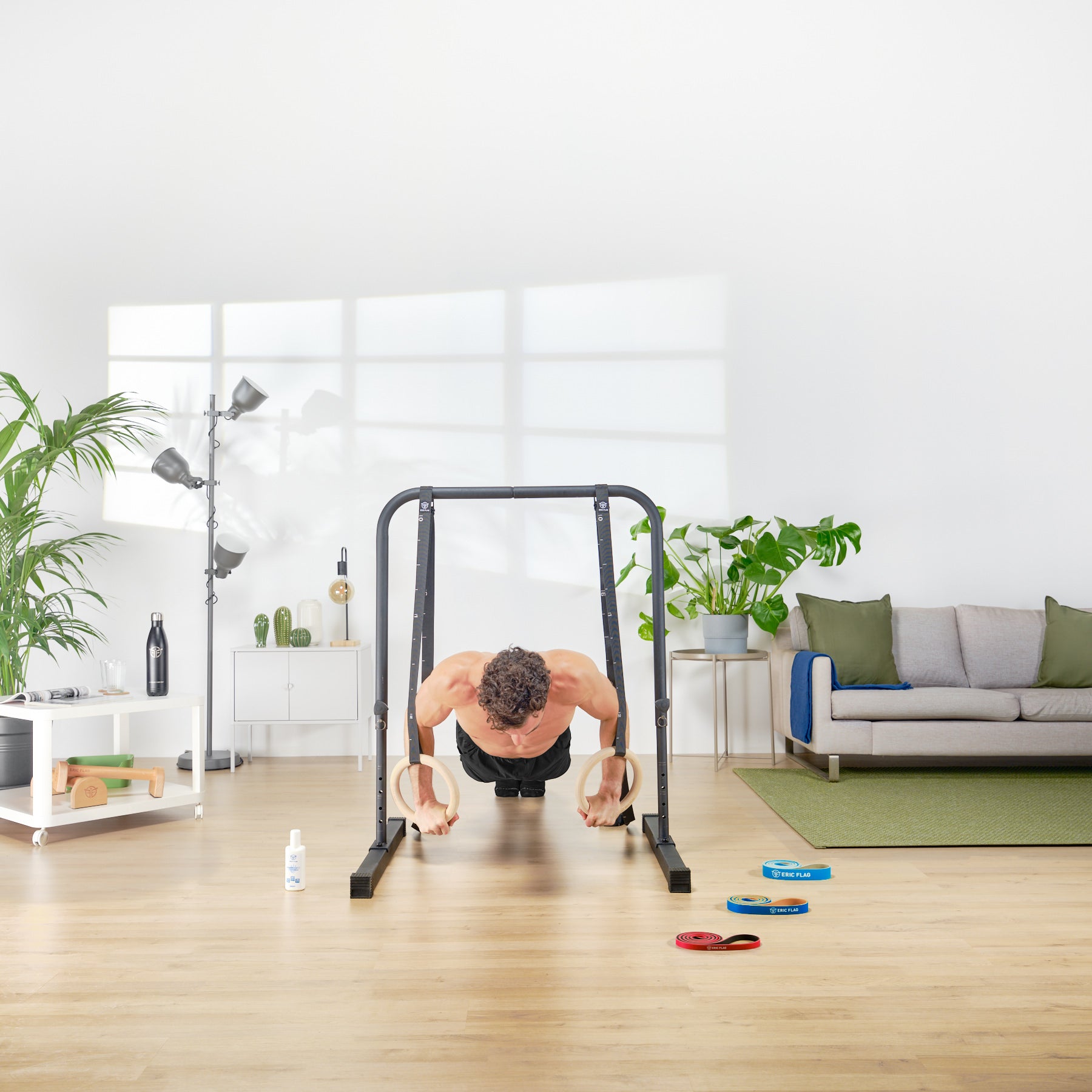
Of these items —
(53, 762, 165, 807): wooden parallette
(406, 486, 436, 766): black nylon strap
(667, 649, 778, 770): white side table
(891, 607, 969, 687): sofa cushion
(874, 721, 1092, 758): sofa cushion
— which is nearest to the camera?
(406, 486, 436, 766): black nylon strap

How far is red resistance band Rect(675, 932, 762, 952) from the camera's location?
2.16 metres

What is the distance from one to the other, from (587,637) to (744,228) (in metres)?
2.52

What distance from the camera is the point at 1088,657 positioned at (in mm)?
4469

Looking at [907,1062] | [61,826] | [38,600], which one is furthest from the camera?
[38,600]

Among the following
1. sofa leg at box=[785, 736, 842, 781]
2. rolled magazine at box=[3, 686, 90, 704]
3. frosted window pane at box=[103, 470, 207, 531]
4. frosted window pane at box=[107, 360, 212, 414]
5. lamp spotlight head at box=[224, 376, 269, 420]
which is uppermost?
frosted window pane at box=[107, 360, 212, 414]

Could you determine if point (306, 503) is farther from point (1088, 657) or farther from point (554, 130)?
point (1088, 657)

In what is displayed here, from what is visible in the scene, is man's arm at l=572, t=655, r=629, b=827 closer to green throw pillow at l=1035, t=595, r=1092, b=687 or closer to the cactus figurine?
the cactus figurine

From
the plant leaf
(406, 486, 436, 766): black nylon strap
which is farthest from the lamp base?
the plant leaf

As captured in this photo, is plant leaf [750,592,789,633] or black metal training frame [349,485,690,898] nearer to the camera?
black metal training frame [349,485,690,898]

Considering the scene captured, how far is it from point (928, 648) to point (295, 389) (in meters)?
3.76

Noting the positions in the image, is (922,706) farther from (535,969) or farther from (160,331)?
(160,331)

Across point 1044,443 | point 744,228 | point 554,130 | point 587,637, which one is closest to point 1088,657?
point 1044,443

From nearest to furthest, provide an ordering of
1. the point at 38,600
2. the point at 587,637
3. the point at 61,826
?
the point at 61,826 → the point at 38,600 → the point at 587,637

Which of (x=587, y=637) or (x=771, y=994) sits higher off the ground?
(x=587, y=637)
